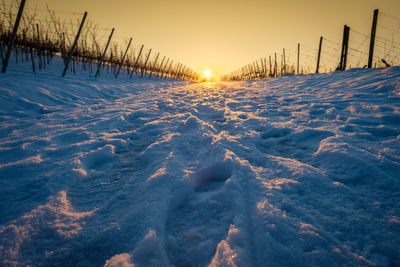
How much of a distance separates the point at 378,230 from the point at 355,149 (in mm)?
855

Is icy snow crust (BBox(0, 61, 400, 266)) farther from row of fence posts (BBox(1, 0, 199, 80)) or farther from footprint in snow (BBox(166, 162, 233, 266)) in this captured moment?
row of fence posts (BBox(1, 0, 199, 80))

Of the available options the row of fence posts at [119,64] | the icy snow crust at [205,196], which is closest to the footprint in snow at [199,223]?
the icy snow crust at [205,196]

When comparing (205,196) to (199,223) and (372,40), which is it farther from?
(372,40)

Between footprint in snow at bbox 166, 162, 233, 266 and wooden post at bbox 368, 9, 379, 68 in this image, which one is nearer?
footprint in snow at bbox 166, 162, 233, 266

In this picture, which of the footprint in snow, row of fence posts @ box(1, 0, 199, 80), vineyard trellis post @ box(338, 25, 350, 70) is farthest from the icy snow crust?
vineyard trellis post @ box(338, 25, 350, 70)

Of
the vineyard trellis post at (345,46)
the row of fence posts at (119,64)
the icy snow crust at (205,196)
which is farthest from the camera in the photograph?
the vineyard trellis post at (345,46)

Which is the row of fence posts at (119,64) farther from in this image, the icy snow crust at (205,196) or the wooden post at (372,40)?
the wooden post at (372,40)

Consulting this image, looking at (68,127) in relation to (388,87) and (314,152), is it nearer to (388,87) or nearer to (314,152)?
(314,152)

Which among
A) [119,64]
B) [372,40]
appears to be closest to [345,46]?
[372,40]

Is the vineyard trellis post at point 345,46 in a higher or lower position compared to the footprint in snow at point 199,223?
higher

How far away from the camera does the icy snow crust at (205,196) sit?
0.76 metres

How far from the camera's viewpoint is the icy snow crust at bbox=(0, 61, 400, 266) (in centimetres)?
76

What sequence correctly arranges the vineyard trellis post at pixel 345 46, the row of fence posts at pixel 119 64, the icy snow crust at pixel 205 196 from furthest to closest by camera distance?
the vineyard trellis post at pixel 345 46 → the row of fence posts at pixel 119 64 → the icy snow crust at pixel 205 196

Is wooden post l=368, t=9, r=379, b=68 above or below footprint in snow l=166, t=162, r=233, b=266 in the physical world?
above
